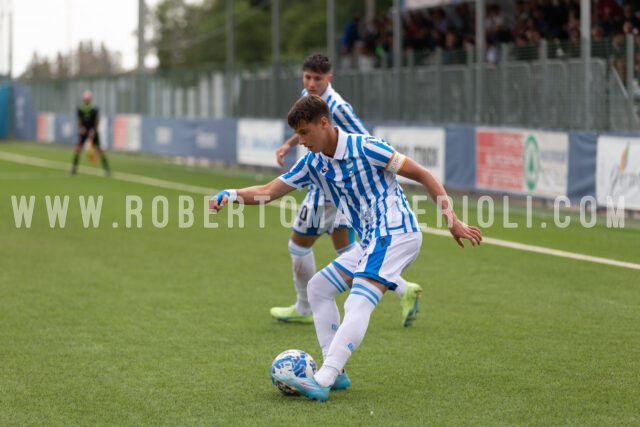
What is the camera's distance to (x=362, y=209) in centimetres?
668

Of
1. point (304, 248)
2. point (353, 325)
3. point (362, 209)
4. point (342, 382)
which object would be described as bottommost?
point (342, 382)

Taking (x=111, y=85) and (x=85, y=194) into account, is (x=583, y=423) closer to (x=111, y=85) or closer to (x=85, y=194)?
(x=85, y=194)

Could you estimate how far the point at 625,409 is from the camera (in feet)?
20.4

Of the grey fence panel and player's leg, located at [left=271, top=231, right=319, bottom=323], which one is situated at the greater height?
the grey fence panel

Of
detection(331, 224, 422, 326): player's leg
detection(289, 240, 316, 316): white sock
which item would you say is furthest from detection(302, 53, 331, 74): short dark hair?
detection(289, 240, 316, 316): white sock

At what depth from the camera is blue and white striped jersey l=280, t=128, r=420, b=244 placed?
6.45 meters

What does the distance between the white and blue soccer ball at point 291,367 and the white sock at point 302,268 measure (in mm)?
2316

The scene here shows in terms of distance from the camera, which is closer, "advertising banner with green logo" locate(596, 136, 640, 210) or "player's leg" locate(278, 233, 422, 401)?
"player's leg" locate(278, 233, 422, 401)

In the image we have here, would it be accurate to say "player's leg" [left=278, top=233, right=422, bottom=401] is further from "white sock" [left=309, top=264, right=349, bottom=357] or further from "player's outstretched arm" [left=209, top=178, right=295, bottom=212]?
"player's outstretched arm" [left=209, top=178, right=295, bottom=212]

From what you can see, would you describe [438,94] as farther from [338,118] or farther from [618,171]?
[338,118]

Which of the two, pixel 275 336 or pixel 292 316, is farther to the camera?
pixel 292 316

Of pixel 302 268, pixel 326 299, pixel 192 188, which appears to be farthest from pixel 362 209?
pixel 192 188

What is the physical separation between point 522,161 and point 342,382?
1244 cm

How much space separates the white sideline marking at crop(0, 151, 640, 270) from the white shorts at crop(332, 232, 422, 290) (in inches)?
245
